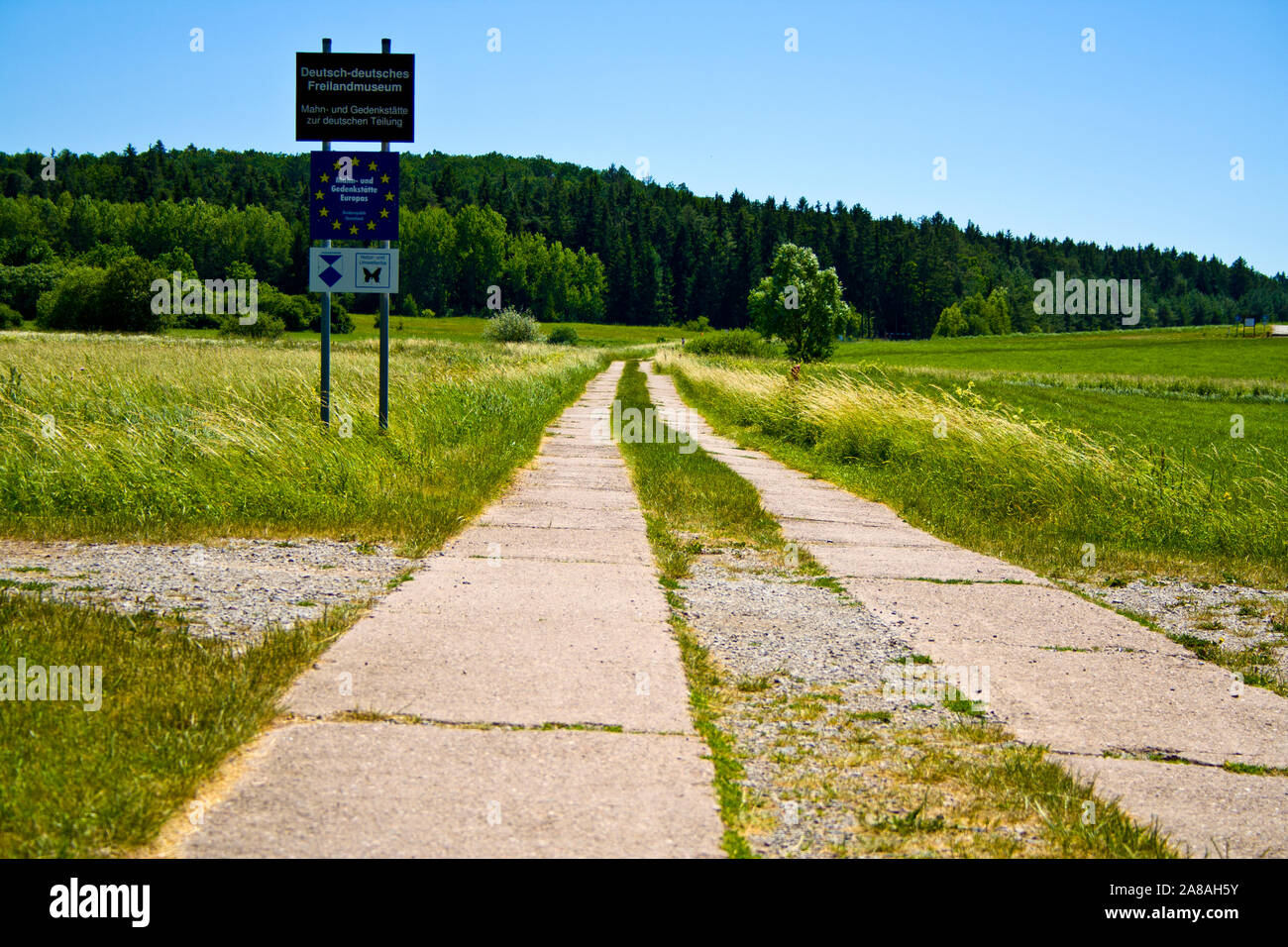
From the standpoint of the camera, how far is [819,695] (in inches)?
194

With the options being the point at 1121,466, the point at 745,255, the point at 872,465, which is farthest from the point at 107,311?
the point at 745,255

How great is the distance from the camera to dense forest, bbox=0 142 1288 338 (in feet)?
389

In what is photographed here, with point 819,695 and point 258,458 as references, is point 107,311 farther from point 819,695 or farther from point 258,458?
point 819,695

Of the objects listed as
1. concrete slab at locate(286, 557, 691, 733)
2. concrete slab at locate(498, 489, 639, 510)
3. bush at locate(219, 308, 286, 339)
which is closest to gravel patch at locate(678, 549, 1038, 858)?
concrete slab at locate(286, 557, 691, 733)

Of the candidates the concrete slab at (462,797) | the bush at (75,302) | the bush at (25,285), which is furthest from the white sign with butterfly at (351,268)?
the bush at (25,285)

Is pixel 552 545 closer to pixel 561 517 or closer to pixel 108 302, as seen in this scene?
pixel 561 517

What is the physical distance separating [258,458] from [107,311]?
7385cm

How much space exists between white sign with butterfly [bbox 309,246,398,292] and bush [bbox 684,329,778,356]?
2614 inches

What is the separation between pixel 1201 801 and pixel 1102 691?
135 cm

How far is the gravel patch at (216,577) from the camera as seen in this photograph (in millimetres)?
5594

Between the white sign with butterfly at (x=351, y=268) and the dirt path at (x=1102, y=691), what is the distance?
643 centimetres

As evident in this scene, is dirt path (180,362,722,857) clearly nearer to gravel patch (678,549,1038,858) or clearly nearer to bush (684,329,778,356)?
gravel patch (678,549,1038,858)
